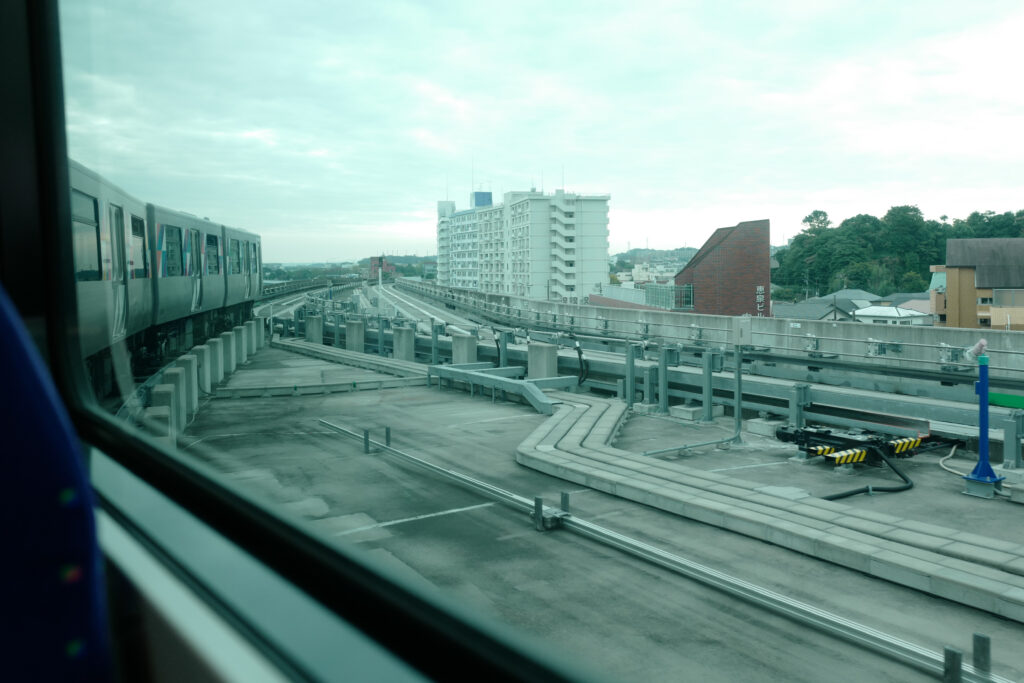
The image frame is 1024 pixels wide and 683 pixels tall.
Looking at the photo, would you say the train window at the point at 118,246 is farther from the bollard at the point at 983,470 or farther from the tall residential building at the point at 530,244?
the tall residential building at the point at 530,244

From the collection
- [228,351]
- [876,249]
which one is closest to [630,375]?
[228,351]

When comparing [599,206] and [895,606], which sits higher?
[599,206]

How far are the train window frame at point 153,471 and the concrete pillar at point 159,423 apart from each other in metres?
0.10

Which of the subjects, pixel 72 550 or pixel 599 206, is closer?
pixel 72 550

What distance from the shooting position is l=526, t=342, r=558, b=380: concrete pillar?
639 inches

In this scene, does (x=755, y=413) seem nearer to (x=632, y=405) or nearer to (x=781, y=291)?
(x=632, y=405)

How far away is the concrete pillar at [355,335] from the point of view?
81.0ft

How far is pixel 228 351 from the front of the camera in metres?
14.5

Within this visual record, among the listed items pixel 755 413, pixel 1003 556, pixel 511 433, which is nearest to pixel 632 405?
pixel 755 413

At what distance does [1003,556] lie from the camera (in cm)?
532

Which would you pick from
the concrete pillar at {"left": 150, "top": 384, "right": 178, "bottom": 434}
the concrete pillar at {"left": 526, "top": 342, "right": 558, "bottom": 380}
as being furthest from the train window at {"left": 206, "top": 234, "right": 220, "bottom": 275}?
the concrete pillar at {"left": 150, "top": 384, "right": 178, "bottom": 434}

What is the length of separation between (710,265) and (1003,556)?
3.47m

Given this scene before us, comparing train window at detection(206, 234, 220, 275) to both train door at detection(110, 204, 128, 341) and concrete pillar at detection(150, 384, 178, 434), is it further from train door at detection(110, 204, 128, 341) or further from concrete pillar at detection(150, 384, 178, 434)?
concrete pillar at detection(150, 384, 178, 434)

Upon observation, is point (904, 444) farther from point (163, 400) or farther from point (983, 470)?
point (163, 400)
